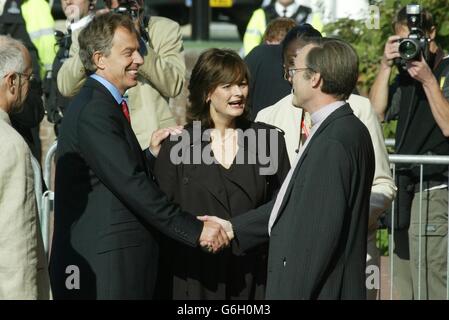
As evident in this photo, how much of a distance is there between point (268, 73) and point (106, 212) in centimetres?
259

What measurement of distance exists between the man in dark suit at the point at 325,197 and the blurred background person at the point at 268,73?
8.09ft

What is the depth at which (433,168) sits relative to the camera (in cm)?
867

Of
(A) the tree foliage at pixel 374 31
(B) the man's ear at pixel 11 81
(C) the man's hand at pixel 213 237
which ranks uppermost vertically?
(B) the man's ear at pixel 11 81

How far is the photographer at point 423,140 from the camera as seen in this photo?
8617mm

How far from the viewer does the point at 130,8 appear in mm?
8422

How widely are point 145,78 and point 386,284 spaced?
256cm

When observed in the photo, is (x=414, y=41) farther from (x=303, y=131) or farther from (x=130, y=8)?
(x=130, y=8)

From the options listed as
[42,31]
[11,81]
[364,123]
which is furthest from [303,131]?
[42,31]

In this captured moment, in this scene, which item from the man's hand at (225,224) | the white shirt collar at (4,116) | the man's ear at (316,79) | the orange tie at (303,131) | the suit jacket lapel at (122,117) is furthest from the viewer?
the orange tie at (303,131)

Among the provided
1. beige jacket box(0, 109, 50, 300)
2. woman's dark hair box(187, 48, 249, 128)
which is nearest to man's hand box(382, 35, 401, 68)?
woman's dark hair box(187, 48, 249, 128)

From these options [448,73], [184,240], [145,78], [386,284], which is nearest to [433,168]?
[448,73]

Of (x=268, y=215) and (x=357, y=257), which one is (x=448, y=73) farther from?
(x=357, y=257)

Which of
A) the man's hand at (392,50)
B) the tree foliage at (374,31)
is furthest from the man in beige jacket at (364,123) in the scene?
the tree foliage at (374,31)

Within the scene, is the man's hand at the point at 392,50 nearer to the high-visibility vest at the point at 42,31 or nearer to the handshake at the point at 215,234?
the handshake at the point at 215,234
